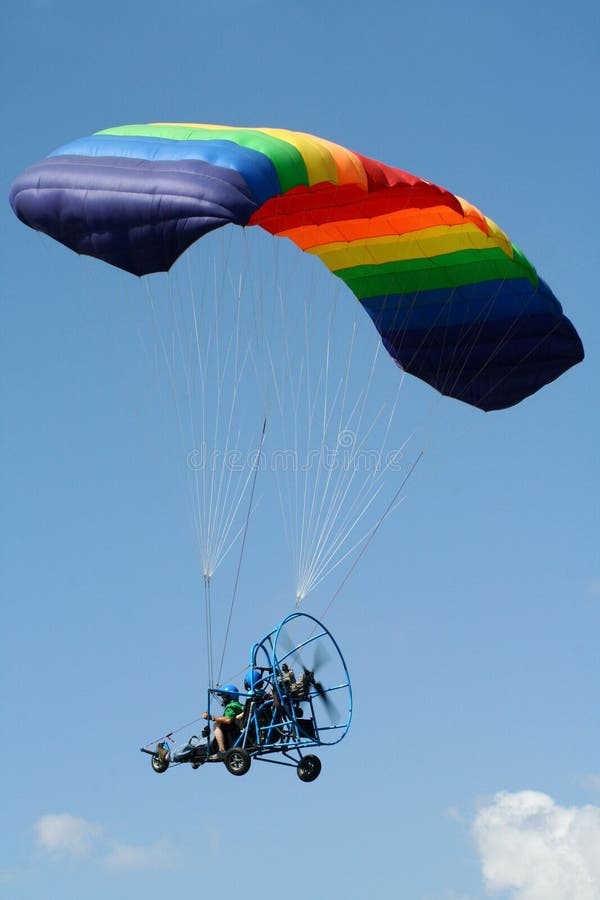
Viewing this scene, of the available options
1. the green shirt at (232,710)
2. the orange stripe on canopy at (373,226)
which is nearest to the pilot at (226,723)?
the green shirt at (232,710)

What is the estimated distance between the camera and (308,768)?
18.4 metres

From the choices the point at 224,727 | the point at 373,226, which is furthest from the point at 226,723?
the point at 373,226

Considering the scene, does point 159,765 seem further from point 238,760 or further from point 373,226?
point 373,226

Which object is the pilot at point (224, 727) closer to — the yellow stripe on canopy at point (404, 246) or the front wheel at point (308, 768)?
the front wheel at point (308, 768)

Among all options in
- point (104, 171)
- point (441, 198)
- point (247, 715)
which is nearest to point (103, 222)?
point (104, 171)

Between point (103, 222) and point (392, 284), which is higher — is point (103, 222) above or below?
below

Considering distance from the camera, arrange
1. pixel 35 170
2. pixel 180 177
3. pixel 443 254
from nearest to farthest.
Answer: pixel 180 177, pixel 35 170, pixel 443 254

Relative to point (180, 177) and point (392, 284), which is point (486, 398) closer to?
point (392, 284)

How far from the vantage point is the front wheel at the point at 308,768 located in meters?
18.3

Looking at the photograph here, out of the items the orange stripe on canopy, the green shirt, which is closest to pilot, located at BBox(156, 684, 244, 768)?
the green shirt

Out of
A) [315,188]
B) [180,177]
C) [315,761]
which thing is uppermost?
[315,188]

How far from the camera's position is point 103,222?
691 inches

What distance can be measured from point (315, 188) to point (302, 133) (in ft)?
2.69

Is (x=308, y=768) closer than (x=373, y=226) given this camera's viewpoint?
Yes
